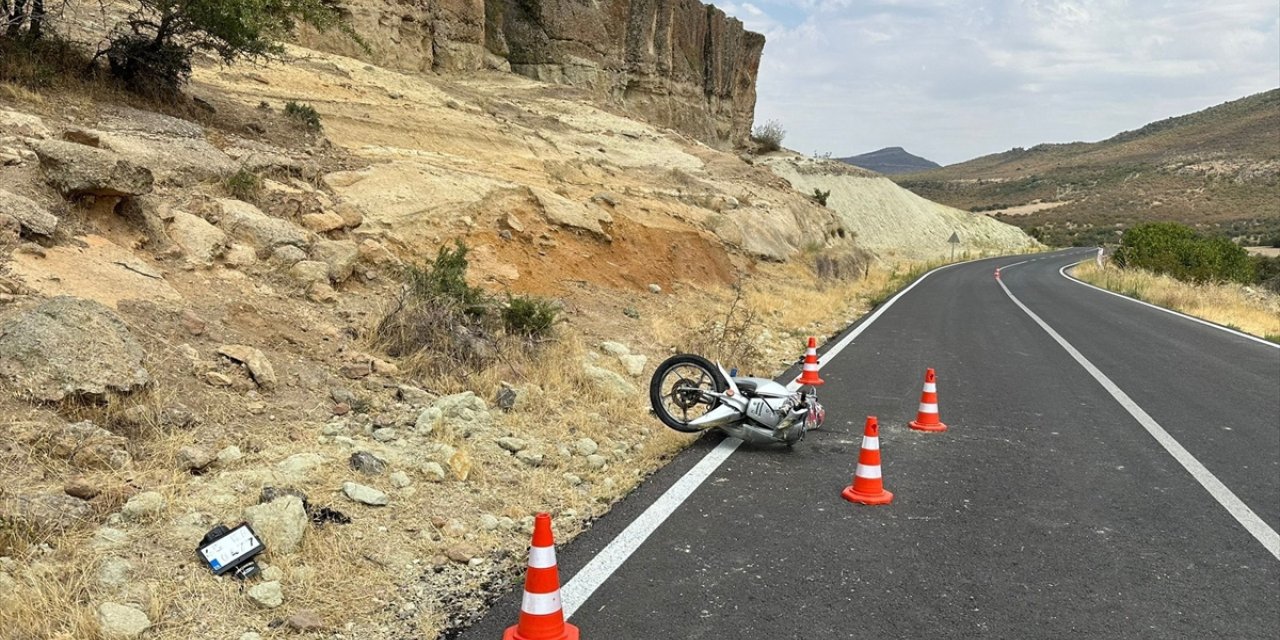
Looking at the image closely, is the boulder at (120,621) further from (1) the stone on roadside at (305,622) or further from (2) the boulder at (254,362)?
(2) the boulder at (254,362)

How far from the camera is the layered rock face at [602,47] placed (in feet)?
84.8

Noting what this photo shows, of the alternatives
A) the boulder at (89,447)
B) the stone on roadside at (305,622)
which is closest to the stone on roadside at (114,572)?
the stone on roadside at (305,622)

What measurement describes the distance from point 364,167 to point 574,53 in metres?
24.8

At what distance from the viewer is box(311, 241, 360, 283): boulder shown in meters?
8.30

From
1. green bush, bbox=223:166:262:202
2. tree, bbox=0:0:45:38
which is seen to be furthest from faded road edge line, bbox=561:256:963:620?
tree, bbox=0:0:45:38

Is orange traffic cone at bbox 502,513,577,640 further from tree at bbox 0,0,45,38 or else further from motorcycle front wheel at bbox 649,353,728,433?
tree at bbox 0,0,45,38

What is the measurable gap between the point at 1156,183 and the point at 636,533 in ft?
385

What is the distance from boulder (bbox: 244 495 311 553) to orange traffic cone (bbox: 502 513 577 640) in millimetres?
1348

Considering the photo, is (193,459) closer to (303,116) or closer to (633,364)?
(633,364)

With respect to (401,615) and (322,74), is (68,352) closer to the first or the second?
(401,615)

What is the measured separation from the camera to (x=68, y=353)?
462cm

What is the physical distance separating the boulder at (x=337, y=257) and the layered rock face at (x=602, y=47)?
1179cm

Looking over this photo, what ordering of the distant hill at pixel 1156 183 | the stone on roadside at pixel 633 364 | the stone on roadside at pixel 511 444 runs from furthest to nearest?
the distant hill at pixel 1156 183
the stone on roadside at pixel 633 364
the stone on roadside at pixel 511 444

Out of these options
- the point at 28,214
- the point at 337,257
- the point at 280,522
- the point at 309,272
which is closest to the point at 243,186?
the point at 337,257
